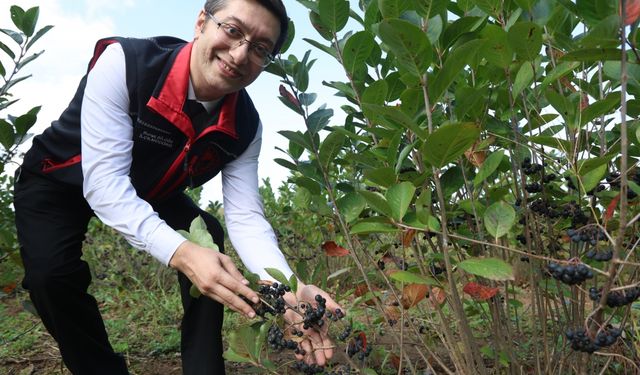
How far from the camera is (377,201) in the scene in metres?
1.35

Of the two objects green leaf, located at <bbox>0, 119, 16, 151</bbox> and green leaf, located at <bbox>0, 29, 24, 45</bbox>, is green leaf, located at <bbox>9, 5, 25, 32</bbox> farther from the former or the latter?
green leaf, located at <bbox>0, 119, 16, 151</bbox>

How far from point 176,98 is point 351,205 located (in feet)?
3.02

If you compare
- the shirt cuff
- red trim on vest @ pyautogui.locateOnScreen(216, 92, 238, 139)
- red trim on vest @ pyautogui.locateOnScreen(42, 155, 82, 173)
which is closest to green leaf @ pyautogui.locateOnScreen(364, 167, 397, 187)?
the shirt cuff

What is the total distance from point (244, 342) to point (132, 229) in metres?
0.55

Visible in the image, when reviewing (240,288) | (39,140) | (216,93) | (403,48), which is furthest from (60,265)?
(403,48)

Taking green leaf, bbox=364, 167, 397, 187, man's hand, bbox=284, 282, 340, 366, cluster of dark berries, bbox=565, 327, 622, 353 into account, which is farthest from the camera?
man's hand, bbox=284, 282, 340, 366

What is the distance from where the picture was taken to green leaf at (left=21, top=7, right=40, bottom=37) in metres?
2.50

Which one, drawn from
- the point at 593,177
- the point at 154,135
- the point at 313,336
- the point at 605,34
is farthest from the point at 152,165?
the point at 605,34

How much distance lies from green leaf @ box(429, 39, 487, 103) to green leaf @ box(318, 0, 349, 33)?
387 mm

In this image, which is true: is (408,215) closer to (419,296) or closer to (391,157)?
(391,157)

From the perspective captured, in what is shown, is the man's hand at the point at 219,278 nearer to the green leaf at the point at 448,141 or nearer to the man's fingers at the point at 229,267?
the man's fingers at the point at 229,267

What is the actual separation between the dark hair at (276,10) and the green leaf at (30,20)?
0.85 m

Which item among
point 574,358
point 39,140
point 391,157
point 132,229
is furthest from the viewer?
point 39,140

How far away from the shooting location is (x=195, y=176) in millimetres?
2547
